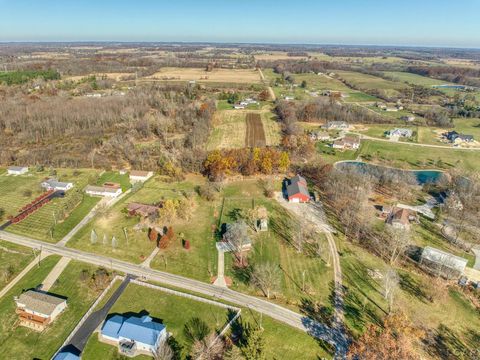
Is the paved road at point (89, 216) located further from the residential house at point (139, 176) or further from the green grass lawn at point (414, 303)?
the green grass lawn at point (414, 303)

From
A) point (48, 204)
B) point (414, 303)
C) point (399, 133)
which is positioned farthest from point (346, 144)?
point (48, 204)

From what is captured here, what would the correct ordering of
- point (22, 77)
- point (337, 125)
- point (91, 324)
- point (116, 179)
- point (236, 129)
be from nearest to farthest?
1. point (91, 324)
2. point (116, 179)
3. point (236, 129)
4. point (337, 125)
5. point (22, 77)

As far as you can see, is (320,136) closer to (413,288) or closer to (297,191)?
(297,191)

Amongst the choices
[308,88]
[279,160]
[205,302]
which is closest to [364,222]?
[279,160]

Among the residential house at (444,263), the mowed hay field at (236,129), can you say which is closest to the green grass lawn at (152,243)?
the residential house at (444,263)

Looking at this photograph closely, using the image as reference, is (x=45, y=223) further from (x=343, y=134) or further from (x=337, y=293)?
(x=343, y=134)
